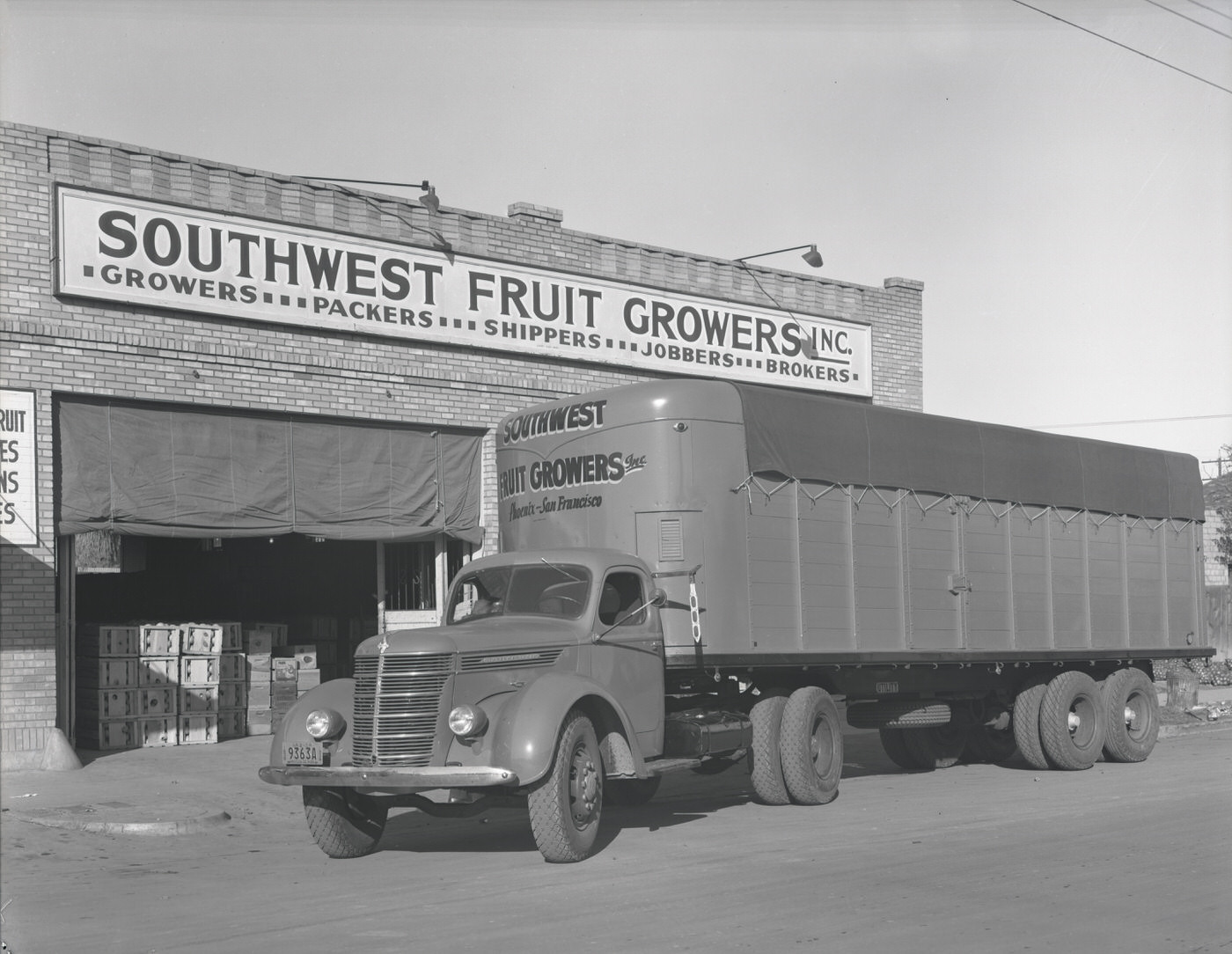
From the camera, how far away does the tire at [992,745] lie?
1652 cm

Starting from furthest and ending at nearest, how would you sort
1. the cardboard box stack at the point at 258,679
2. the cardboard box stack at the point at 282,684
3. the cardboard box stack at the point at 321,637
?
1. the cardboard box stack at the point at 321,637
2. the cardboard box stack at the point at 282,684
3. the cardboard box stack at the point at 258,679

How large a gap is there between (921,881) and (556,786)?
245cm

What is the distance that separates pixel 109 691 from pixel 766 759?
801 centimetres

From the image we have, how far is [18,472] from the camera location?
1490cm

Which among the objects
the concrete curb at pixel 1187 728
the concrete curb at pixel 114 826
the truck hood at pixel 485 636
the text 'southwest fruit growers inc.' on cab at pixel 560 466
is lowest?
the concrete curb at pixel 1187 728

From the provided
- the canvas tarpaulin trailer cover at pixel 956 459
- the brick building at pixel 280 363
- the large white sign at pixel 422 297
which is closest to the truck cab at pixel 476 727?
the canvas tarpaulin trailer cover at pixel 956 459

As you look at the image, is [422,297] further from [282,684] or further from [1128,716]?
[1128,716]

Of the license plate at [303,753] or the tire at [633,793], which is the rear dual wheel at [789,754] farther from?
the license plate at [303,753]

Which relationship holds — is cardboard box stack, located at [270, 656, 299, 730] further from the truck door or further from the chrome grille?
the chrome grille

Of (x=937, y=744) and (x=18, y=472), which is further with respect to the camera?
(x=937, y=744)

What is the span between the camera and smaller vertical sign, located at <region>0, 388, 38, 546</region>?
14.8 metres

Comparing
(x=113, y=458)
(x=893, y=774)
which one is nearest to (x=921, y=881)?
(x=893, y=774)

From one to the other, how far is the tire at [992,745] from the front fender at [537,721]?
7.57 meters

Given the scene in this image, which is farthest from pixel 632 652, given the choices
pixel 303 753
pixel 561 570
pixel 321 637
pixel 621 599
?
pixel 321 637
